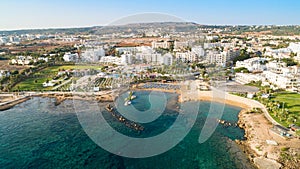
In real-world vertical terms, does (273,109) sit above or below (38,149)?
above

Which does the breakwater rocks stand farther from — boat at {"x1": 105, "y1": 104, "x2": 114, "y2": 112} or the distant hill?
the distant hill

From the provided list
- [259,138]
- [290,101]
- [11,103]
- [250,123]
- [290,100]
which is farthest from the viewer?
[11,103]

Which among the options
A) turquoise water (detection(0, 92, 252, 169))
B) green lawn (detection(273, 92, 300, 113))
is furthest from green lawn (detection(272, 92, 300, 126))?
turquoise water (detection(0, 92, 252, 169))

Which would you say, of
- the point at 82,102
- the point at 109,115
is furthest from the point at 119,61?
the point at 109,115

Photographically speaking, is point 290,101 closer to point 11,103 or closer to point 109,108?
point 109,108

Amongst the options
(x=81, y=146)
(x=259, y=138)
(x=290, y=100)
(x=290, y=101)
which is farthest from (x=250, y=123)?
(x=81, y=146)

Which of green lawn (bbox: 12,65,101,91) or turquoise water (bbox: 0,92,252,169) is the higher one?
green lawn (bbox: 12,65,101,91)

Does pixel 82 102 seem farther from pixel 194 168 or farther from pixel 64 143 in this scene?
pixel 194 168

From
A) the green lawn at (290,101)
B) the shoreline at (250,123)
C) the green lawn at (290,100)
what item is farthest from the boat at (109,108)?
the green lawn at (290,100)

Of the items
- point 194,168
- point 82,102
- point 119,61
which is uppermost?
point 119,61
